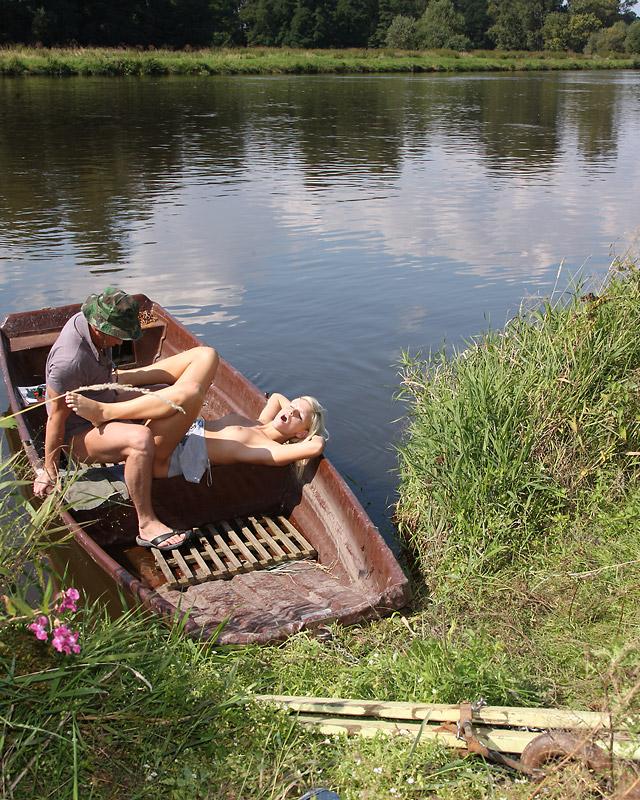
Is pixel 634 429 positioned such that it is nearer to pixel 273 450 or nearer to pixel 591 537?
pixel 591 537

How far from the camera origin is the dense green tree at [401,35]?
75125 mm

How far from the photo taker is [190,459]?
18.3 ft

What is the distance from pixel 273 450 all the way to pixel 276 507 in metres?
0.47

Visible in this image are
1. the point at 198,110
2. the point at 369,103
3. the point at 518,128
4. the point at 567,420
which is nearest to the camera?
the point at 567,420

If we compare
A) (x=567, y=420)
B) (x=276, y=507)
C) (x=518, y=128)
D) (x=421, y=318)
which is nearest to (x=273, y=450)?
(x=276, y=507)

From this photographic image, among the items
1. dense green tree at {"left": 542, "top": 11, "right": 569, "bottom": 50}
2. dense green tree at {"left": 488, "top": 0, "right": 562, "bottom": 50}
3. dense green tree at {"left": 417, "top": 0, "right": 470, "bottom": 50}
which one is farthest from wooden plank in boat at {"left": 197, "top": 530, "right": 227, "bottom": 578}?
dense green tree at {"left": 488, "top": 0, "right": 562, "bottom": 50}

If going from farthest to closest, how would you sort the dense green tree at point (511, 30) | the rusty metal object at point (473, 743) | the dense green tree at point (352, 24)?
the dense green tree at point (511, 30), the dense green tree at point (352, 24), the rusty metal object at point (473, 743)

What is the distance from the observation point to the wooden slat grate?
5137mm

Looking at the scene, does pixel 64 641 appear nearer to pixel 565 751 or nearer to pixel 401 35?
pixel 565 751

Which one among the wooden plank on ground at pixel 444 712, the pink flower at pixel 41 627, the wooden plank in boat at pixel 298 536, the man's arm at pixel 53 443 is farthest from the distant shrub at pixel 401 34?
the pink flower at pixel 41 627

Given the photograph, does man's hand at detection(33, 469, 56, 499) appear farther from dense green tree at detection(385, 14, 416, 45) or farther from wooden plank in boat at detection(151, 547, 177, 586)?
dense green tree at detection(385, 14, 416, 45)

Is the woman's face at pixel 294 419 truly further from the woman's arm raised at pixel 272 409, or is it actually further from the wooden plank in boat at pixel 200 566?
the wooden plank in boat at pixel 200 566

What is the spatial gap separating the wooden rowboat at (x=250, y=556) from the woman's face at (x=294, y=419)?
0.24 meters

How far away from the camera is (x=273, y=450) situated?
18.7ft
